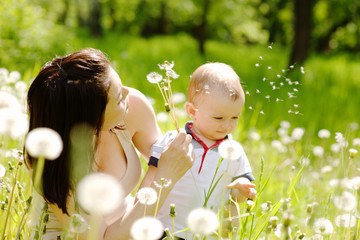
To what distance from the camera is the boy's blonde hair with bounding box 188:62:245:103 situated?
6.00ft

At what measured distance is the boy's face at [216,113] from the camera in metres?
1.81

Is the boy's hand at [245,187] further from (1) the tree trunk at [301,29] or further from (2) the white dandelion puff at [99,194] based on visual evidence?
(1) the tree trunk at [301,29]

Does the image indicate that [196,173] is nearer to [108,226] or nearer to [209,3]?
[108,226]

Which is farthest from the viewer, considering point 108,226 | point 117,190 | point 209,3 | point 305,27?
point 209,3

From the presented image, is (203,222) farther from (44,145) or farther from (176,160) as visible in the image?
(176,160)

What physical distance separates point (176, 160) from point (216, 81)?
0.44m

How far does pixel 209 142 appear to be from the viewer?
1926 millimetres

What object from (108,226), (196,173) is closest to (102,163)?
(108,226)

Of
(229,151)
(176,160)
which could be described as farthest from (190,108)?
(229,151)

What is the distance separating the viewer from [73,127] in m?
1.49

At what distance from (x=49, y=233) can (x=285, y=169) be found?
2.05 meters

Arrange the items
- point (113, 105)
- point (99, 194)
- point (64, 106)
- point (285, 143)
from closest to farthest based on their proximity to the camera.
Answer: point (99, 194) < point (64, 106) < point (113, 105) < point (285, 143)

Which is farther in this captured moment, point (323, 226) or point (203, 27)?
point (203, 27)

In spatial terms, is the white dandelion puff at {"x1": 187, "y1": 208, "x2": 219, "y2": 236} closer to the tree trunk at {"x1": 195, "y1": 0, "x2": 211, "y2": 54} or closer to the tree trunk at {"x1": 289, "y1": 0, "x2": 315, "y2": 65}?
the tree trunk at {"x1": 289, "y1": 0, "x2": 315, "y2": 65}
